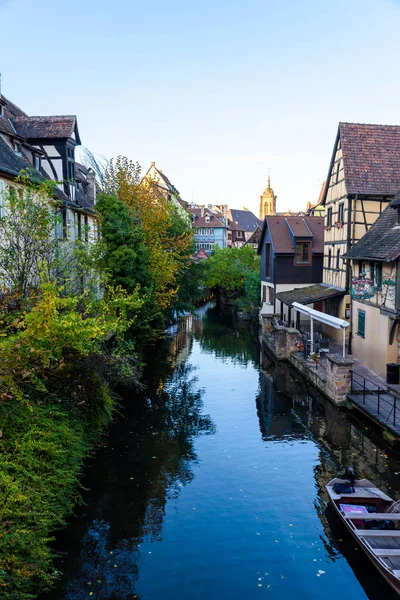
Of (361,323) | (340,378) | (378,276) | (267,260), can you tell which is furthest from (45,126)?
(267,260)

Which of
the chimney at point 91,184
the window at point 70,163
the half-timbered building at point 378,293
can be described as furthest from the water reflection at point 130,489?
the chimney at point 91,184

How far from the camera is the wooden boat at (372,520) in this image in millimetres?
9062

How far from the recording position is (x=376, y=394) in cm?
1916

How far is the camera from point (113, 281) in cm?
2266

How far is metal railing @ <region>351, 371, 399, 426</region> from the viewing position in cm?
1720

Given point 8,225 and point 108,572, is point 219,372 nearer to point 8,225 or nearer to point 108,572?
point 8,225

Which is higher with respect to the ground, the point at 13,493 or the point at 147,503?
the point at 13,493

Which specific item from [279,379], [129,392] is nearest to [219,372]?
[279,379]

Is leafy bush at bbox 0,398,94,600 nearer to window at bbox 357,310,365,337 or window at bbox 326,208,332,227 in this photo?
window at bbox 357,310,365,337

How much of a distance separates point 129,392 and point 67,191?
10456mm

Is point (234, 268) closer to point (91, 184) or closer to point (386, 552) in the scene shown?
point (91, 184)

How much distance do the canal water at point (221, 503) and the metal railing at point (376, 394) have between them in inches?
39.0

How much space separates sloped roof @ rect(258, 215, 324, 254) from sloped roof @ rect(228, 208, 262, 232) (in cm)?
8215

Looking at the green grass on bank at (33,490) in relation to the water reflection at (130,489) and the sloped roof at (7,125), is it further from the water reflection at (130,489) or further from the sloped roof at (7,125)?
the sloped roof at (7,125)
